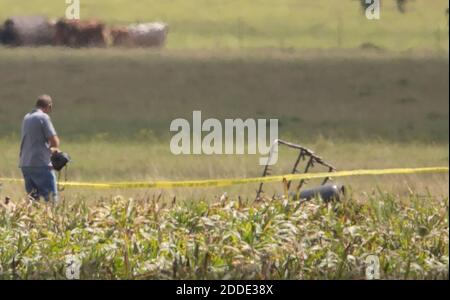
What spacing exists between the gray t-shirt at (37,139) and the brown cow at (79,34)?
21286 millimetres

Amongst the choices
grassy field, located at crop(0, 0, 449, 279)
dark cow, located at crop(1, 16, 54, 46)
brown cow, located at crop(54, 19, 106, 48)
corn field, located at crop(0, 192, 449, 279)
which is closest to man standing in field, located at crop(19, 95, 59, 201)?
grassy field, located at crop(0, 0, 449, 279)

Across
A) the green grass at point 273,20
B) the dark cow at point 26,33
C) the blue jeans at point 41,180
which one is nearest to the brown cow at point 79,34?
the dark cow at point 26,33

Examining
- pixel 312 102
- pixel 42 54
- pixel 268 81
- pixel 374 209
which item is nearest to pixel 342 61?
pixel 268 81

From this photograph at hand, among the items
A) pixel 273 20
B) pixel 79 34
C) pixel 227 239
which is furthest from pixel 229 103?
pixel 227 239

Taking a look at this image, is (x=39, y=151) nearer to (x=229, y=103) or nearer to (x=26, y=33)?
(x=26, y=33)

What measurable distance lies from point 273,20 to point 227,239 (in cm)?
5278

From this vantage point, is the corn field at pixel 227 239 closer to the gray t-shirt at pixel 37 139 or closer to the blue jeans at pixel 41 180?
the blue jeans at pixel 41 180

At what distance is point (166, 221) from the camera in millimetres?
16234

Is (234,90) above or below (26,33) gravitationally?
below

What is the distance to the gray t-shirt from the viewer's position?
65.2 ft

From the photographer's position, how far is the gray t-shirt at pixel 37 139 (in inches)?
782

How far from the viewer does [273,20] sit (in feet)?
223

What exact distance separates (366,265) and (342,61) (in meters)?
37.7
